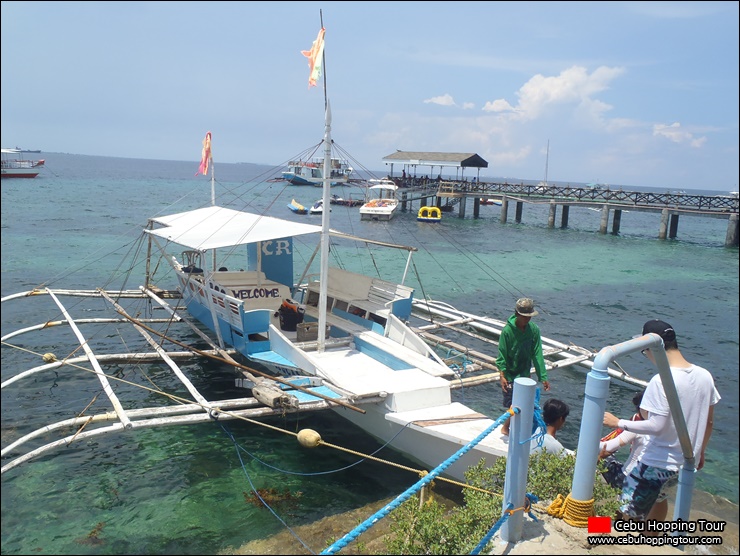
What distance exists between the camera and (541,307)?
76.9 ft

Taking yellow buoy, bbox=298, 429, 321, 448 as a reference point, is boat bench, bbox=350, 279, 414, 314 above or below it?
above

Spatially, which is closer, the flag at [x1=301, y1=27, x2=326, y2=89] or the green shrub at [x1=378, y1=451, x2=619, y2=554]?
the green shrub at [x1=378, y1=451, x2=619, y2=554]

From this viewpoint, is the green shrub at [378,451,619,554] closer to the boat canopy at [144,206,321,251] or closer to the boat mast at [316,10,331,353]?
the boat mast at [316,10,331,353]

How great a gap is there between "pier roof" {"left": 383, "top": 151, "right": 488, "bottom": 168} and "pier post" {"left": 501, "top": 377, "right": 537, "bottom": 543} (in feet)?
181

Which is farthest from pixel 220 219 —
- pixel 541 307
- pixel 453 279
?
pixel 453 279

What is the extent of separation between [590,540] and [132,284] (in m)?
23.4

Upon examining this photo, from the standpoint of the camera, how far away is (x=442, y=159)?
60.2 metres

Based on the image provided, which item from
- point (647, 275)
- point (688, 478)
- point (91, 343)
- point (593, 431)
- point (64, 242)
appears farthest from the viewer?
point (64, 242)

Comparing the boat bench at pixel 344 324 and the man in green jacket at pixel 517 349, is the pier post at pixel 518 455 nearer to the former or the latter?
the man in green jacket at pixel 517 349

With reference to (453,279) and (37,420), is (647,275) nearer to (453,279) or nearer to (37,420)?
(453,279)

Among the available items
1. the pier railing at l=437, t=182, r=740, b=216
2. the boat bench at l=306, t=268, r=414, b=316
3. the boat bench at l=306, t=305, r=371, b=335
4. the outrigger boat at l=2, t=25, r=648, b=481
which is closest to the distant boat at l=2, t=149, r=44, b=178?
the pier railing at l=437, t=182, r=740, b=216

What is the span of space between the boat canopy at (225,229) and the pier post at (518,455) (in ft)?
24.1

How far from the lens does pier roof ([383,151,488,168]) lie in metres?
58.3

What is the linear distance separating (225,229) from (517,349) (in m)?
8.60
